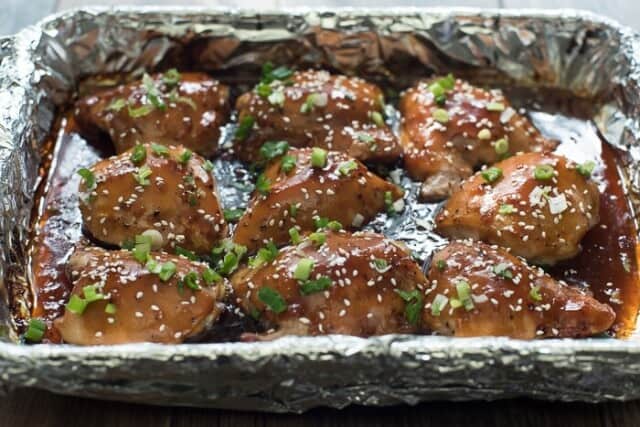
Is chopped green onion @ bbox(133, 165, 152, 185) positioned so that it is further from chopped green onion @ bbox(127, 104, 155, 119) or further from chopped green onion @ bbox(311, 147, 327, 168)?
chopped green onion @ bbox(311, 147, 327, 168)

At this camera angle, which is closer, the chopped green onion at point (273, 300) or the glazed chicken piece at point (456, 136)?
the chopped green onion at point (273, 300)

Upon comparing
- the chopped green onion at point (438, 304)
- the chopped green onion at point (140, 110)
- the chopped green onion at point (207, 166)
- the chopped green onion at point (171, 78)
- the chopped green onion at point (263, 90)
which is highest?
the chopped green onion at point (171, 78)

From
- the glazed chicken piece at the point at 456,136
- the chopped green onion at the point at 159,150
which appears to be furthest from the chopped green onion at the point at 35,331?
the glazed chicken piece at the point at 456,136

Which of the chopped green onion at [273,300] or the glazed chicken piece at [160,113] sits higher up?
the glazed chicken piece at [160,113]

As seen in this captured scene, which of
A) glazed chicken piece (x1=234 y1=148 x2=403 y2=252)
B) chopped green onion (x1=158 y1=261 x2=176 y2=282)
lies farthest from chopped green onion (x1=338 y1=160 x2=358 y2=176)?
chopped green onion (x1=158 y1=261 x2=176 y2=282)

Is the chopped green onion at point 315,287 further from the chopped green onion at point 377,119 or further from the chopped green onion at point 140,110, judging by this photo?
the chopped green onion at point 140,110

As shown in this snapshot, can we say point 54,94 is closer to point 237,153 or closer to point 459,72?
point 237,153
